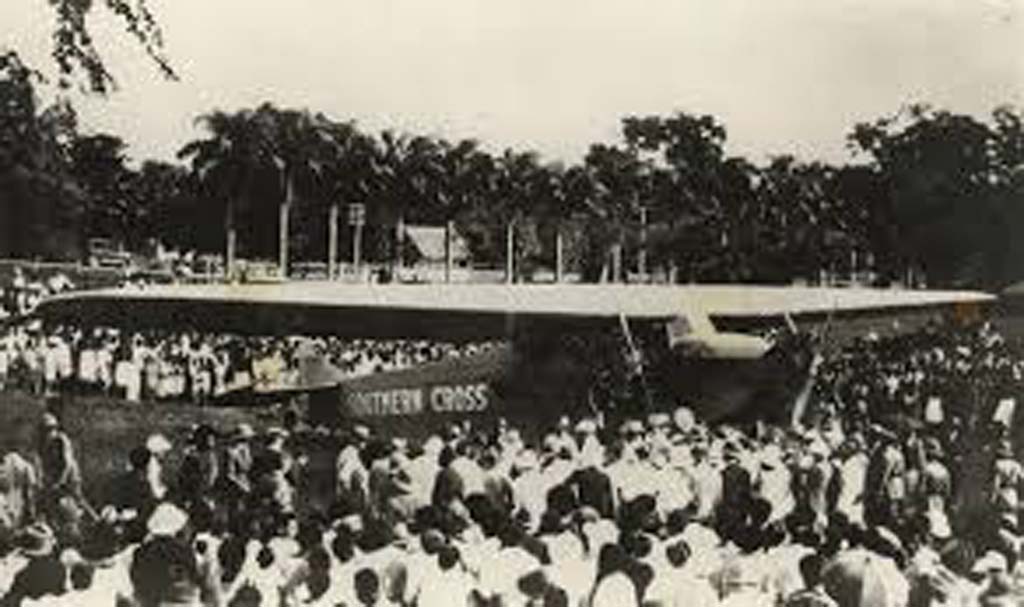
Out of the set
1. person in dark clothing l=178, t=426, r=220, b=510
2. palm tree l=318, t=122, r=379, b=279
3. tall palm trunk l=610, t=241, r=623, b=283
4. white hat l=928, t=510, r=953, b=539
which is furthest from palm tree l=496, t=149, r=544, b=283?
white hat l=928, t=510, r=953, b=539

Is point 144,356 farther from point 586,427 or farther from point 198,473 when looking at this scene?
point 586,427

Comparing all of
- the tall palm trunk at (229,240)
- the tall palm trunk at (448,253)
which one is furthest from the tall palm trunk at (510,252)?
the tall palm trunk at (229,240)

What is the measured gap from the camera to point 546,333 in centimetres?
685

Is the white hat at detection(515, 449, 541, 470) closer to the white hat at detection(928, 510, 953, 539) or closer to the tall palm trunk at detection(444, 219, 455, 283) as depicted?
the tall palm trunk at detection(444, 219, 455, 283)

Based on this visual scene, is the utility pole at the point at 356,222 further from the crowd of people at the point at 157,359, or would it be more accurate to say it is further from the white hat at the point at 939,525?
the white hat at the point at 939,525

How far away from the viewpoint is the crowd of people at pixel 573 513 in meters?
4.86

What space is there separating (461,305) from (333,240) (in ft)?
1.79

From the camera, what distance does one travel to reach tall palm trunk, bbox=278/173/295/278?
19.1 feet

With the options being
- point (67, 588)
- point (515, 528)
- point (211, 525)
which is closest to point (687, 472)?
point (515, 528)

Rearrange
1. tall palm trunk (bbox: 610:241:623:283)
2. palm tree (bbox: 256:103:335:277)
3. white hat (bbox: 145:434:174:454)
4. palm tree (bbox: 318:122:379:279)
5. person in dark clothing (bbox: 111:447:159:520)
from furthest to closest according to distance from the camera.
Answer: tall palm trunk (bbox: 610:241:623:283) → palm tree (bbox: 318:122:379:279) → palm tree (bbox: 256:103:335:277) → white hat (bbox: 145:434:174:454) → person in dark clothing (bbox: 111:447:159:520)

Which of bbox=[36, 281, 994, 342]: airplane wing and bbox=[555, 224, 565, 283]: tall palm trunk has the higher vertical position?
bbox=[555, 224, 565, 283]: tall palm trunk

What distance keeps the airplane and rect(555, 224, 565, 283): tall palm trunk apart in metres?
0.05

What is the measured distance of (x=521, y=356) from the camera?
6918mm

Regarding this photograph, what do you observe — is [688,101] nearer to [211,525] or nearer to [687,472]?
[687,472]
